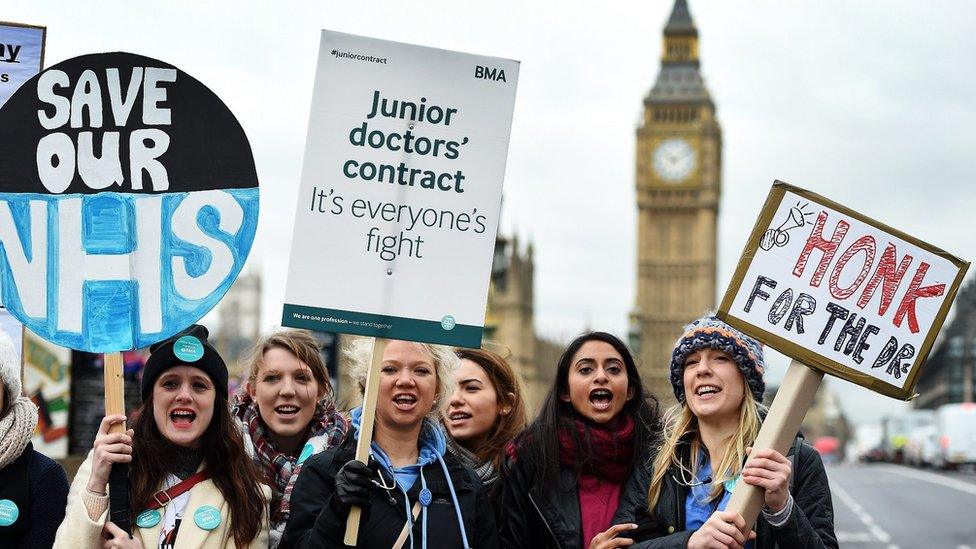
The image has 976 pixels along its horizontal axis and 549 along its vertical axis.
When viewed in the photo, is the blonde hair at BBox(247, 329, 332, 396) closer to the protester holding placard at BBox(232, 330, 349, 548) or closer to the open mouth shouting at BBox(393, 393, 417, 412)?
the protester holding placard at BBox(232, 330, 349, 548)

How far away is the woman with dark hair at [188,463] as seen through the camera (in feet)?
12.2

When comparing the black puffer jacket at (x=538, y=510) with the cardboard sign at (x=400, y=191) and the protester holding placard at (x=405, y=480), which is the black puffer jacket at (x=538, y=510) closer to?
the protester holding placard at (x=405, y=480)

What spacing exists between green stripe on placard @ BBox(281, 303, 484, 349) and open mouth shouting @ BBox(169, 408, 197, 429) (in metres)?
0.41

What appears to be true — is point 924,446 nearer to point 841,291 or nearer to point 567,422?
point 567,422

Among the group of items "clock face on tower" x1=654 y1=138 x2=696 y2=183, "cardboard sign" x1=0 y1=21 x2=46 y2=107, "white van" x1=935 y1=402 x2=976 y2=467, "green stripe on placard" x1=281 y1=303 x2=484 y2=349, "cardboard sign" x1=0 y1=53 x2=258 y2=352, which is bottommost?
"white van" x1=935 y1=402 x2=976 y2=467

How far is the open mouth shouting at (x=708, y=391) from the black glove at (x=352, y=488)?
101 cm

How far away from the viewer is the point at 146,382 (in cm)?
384

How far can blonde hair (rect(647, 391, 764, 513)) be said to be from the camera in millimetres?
3826

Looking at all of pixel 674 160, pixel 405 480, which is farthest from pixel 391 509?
pixel 674 160

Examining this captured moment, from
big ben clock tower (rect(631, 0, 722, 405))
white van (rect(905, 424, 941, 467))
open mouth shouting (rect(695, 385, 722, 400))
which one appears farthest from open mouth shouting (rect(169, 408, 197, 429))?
big ben clock tower (rect(631, 0, 722, 405))

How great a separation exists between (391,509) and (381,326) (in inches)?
19.2

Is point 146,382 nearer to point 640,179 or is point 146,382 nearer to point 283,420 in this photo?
point 283,420

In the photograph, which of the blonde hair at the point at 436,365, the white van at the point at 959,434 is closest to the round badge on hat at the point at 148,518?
the blonde hair at the point at 436,365

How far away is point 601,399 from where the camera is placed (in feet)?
14.2
